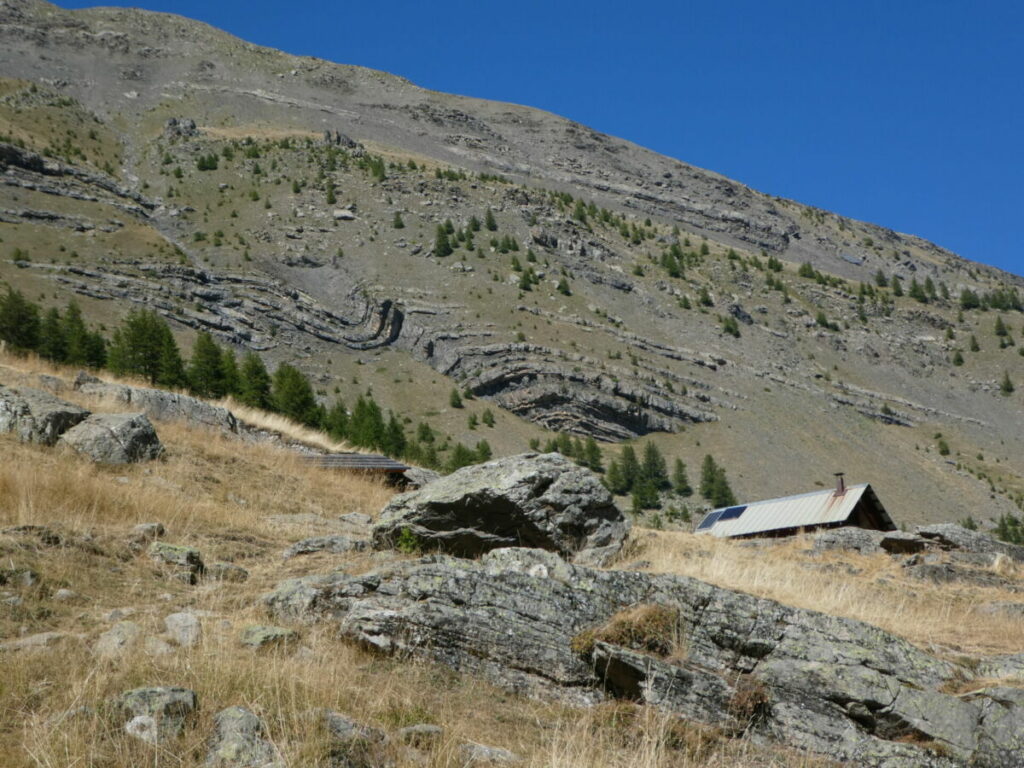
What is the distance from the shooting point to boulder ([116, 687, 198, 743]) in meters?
4.74

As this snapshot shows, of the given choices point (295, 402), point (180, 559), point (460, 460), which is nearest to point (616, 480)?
point (460, 460)

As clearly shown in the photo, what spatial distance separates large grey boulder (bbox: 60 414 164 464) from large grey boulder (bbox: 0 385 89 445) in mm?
186

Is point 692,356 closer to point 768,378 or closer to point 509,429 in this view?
point 768,378

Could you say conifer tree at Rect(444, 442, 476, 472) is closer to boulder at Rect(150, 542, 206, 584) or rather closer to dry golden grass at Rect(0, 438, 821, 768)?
dry golden grass at Rect(0, 438, 821, 768)

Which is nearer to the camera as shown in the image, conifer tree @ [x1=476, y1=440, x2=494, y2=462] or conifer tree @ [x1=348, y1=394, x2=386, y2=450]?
conifer tree @ [x1=348, y1=394, x2=386, y2=450]

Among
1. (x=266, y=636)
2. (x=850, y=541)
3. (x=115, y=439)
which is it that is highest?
(x=850, y=541)

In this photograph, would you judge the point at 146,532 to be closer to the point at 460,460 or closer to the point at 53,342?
the point at 53,342

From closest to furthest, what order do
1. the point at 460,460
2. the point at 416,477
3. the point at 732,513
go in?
the point at 416,477
the point at 732,513
the point at 460,460

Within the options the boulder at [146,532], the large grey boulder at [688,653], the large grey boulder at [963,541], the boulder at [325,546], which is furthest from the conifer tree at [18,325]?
the large grey boulder at [688,653]

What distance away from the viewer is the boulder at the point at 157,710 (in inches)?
187

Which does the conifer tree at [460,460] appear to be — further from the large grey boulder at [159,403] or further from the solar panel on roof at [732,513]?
the large grey boulder at [159,403]

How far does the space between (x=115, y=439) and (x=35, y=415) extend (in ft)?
4.32

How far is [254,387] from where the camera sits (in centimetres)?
4809

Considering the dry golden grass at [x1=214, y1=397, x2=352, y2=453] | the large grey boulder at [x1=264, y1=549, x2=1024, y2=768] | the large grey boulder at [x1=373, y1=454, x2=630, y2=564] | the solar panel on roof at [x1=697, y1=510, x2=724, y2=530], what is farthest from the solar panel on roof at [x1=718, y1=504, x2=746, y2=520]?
the large grey boulder at [x1=264, y1=549, x2=1024, y2=768]
